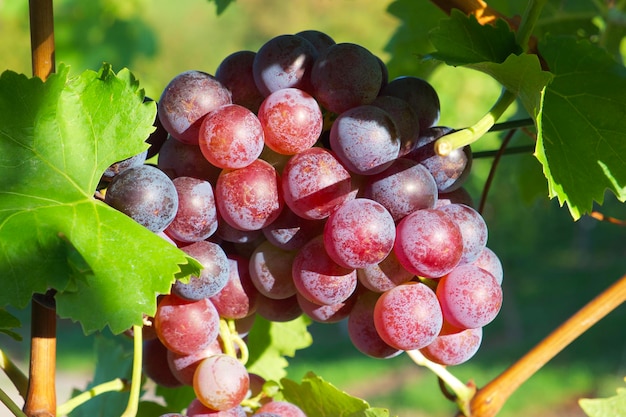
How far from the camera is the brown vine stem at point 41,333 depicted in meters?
0.57

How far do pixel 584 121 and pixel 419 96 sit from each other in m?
0.14

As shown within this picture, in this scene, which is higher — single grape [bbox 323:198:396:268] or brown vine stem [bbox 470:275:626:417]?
single grape [bbox 323:198:396:268]

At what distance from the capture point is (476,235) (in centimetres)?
62

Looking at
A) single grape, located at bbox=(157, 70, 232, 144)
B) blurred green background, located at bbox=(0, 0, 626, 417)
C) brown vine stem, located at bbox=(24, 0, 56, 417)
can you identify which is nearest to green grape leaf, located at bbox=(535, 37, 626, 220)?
single grape, located at bbox=(157, 70, 232, 144)

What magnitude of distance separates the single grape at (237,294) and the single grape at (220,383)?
40mm

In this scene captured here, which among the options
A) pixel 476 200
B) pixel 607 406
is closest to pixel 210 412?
pixel 607 406

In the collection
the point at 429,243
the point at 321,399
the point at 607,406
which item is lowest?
the point at 607,406

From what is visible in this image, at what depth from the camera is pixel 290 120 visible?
583 mm

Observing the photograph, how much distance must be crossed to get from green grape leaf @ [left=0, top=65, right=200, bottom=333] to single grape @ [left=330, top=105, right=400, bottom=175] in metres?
0.14

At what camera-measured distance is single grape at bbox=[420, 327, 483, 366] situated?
65 cm

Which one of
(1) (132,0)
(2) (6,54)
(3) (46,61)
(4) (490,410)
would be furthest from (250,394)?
(2) (6,54)

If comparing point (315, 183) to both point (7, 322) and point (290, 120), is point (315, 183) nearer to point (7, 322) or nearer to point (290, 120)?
point (290, 120)

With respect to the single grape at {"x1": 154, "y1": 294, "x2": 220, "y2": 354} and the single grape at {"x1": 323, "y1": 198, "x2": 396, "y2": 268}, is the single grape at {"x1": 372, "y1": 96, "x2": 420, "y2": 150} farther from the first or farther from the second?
the single grape at {"x1": 154, "y1": 294, "x2": 220, "y2": 354}

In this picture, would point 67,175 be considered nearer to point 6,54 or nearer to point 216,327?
point 216,327
